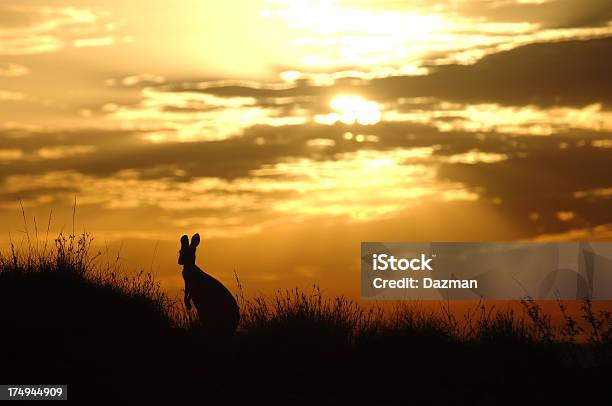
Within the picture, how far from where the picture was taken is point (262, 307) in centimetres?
1619

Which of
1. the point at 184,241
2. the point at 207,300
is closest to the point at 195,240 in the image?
the point at 184,241

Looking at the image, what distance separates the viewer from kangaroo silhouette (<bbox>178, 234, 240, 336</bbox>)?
48.9ft

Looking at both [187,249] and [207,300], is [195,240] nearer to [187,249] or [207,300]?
[187,249]

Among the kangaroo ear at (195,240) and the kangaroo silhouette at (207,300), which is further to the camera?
the kangaroo silhouette at (207,300)

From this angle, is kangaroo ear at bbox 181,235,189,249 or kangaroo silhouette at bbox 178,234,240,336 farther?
kangaroo silhouette at bbox 178,234,240,336

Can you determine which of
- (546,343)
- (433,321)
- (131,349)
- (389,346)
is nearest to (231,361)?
(131,349)

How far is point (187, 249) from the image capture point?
14805 mm

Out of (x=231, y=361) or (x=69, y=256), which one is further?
(x=69, y=256)

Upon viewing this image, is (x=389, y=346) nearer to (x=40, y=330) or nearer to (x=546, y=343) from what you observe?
(x=546, y=343)

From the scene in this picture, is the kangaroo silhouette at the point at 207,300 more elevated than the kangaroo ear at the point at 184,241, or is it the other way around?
the kangaroo ear at the point at 184,241

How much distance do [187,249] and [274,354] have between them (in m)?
1.99

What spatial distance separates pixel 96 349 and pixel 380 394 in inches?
153

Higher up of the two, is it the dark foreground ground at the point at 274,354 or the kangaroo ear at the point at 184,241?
the kangaroo ear at the point at 184,241

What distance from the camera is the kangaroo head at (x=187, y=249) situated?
582 inches
